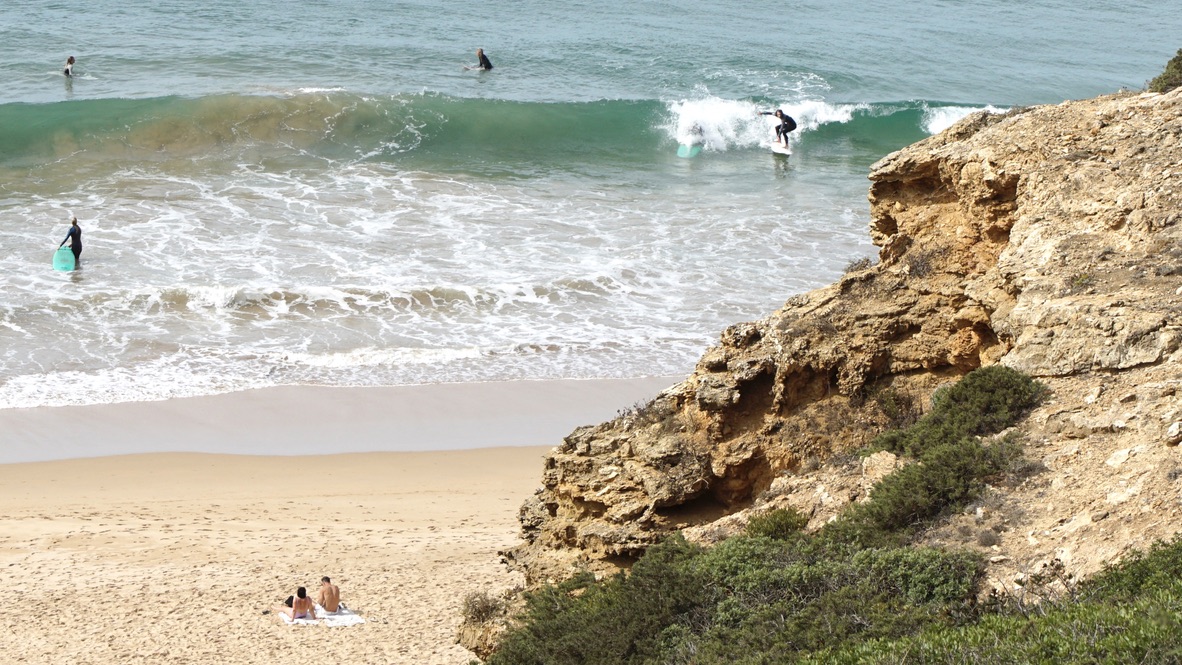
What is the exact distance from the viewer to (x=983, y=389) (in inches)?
310

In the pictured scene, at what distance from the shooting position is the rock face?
25.3 ft

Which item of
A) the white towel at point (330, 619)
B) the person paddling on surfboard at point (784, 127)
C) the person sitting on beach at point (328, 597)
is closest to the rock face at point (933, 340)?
the white towel at point (330, 619)

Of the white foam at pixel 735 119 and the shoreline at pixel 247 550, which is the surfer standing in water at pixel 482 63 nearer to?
the white foam at pixel 735 119

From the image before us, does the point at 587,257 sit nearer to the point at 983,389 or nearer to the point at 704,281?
the point at 704,281

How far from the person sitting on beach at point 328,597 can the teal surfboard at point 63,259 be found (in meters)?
11.4

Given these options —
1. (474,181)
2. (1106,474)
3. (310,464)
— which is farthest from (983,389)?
(474,181)

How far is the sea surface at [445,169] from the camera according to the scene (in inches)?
741

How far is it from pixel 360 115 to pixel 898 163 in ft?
79.9

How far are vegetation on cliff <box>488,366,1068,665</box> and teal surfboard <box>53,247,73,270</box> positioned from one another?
50.2 feet

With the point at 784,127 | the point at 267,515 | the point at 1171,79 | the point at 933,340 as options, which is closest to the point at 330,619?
the point at 267,515

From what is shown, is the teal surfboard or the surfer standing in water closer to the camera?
the teal surfboard

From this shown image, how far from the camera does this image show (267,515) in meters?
14.0

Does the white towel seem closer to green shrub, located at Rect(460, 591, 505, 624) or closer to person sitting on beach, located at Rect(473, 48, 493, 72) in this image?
green shrub, located at Rect(460, 591, 505, 624)

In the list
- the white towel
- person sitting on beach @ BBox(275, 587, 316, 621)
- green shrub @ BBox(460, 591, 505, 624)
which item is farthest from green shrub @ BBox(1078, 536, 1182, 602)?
person sitting on beach @ BBox(275, 587, 316, 621)
